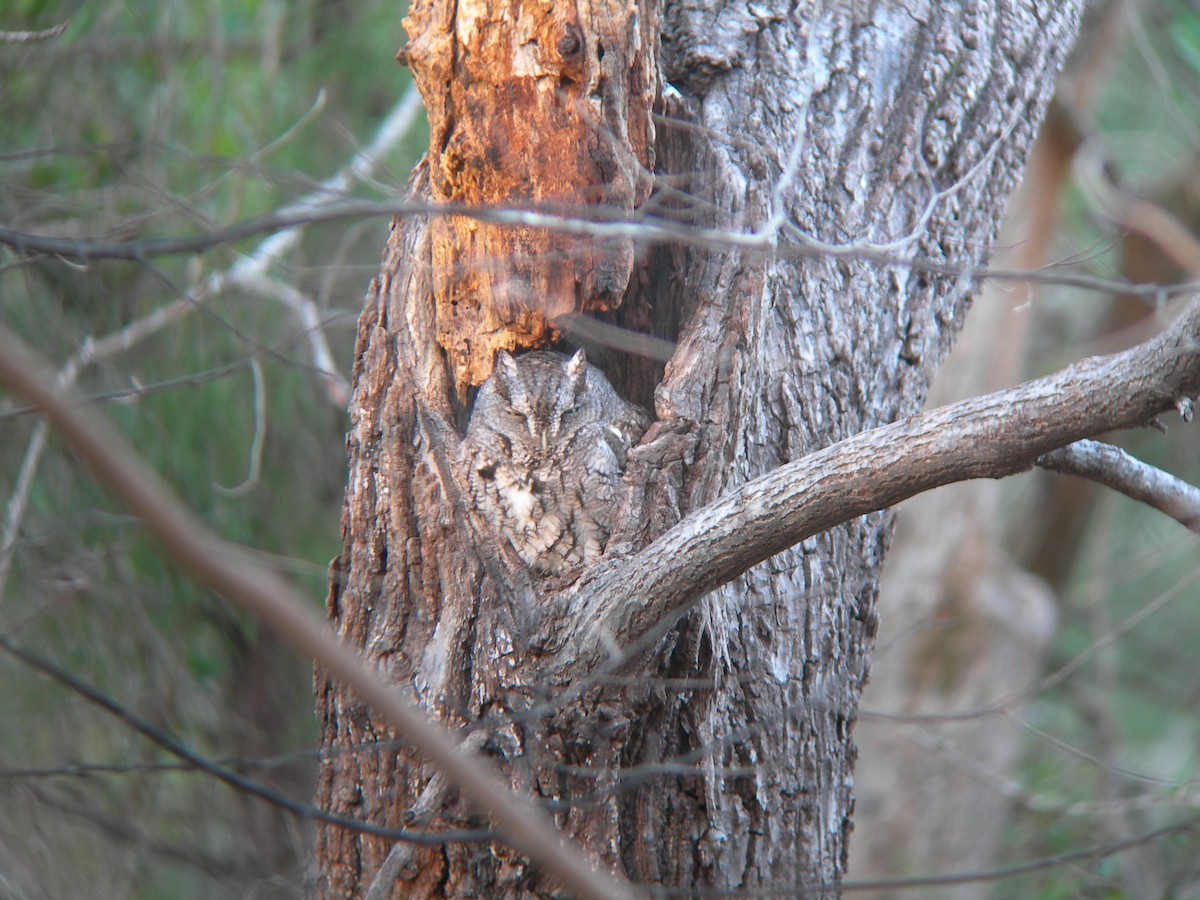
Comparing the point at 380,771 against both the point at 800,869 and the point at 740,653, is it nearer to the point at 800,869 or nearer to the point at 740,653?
the point at 740,653

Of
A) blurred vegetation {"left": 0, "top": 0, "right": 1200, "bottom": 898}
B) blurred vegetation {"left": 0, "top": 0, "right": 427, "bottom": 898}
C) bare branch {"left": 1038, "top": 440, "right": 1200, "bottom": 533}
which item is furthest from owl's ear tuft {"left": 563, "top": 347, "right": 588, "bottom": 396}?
blurred vegetation {"left": 0, "top": 0, "right": 427, "bottom": 898}

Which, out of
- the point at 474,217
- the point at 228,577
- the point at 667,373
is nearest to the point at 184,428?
the point at 667,373

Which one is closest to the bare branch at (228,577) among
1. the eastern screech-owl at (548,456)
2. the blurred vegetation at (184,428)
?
the eastern screech-owl at (548,456)

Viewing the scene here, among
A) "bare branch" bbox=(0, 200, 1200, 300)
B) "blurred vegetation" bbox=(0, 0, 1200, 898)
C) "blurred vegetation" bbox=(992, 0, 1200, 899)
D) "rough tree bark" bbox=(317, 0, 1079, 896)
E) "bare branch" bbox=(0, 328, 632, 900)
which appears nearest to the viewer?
"bare branch" bbox=(0, 328, 632, 900)

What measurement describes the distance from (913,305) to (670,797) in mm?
847

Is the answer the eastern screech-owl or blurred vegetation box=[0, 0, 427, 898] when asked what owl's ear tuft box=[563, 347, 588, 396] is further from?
blurred vegetation box=[0, 0, 427, 898]

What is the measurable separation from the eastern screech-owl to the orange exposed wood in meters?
0.07

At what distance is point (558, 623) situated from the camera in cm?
131

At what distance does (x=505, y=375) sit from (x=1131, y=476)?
0.82 metres

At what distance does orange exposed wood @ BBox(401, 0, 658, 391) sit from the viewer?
139 cm

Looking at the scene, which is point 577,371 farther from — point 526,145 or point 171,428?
point 171,428

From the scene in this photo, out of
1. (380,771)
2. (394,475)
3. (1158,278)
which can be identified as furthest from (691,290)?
(1158,278)

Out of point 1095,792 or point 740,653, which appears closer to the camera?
point 740,653

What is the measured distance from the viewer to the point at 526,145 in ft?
4.63
